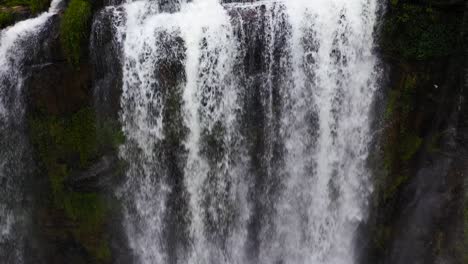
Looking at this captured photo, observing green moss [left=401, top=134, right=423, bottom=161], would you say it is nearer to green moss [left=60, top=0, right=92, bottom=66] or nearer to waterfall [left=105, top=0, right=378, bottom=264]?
waterfall [left=105, top=0, right=378, bottom=264]

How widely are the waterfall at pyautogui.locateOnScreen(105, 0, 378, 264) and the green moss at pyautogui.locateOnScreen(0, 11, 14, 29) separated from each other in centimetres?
238

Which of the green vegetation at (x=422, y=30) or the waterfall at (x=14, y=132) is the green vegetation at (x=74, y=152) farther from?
the green vegetation at (x=422, y=30)

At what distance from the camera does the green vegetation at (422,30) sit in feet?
39.2

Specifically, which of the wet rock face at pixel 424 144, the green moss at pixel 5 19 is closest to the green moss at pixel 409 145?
the wet rock face at pixel 424 144

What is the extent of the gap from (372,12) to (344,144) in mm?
2963

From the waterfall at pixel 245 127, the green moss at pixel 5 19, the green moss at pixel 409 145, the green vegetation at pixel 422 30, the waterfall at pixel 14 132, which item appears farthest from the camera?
the green moss at pixel 409 145

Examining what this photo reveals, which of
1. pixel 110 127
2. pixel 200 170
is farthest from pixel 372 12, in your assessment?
pixel 110 127

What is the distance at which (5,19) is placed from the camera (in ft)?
40.6

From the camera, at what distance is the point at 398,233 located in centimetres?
1299

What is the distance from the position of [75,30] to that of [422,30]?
7529mm

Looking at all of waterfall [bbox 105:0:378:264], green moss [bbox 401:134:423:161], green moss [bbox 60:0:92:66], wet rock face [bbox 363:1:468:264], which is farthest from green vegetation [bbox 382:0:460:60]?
green moss [bbox 60:0:92:66]

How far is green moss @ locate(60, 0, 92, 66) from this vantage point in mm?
11844

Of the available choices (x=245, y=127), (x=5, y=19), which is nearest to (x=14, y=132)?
(x=5, y=19)

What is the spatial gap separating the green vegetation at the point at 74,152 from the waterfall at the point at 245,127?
2.09ft
